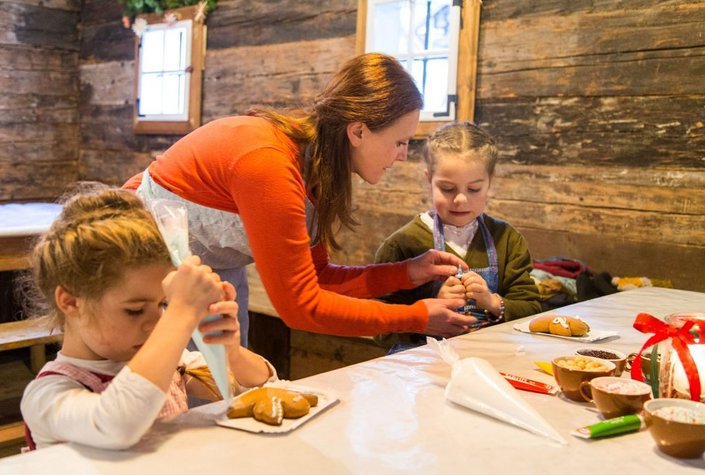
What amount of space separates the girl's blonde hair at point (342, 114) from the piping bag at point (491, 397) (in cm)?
64

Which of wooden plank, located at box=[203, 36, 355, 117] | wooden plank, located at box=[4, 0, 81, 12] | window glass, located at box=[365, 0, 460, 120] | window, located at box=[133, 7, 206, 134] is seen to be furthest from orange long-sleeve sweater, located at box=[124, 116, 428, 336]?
wooden plank, located at box=[4, 0, 81, 12]

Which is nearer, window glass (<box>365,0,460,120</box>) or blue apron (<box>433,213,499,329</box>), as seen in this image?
blue apron (<box>433,213,499,329</box>)

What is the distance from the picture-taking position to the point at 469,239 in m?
2.25

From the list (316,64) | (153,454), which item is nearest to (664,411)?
(153,454)

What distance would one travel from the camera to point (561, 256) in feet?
11.1

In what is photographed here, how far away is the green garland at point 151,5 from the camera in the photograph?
15.9 feet

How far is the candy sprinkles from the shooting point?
1040 millimetres

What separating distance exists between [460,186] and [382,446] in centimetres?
119

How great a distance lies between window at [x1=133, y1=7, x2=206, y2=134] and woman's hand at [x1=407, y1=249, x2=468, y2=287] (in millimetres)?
3126

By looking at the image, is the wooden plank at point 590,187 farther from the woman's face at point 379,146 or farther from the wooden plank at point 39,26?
the wooden plank at point 39,26

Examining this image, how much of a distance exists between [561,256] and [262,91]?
215 cm

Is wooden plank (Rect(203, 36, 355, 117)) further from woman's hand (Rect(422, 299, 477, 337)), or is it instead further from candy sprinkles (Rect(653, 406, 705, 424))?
candy sprinkles (Rect(653, 406, 705, 424))

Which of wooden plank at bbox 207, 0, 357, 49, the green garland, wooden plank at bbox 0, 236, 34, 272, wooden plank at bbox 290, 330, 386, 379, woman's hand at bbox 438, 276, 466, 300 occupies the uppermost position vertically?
the green garland

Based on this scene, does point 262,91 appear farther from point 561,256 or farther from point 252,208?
point 252,208
